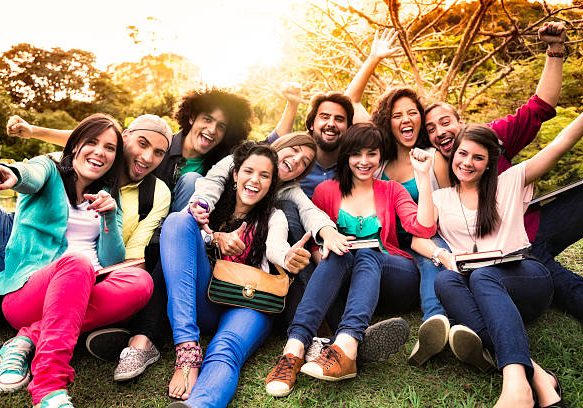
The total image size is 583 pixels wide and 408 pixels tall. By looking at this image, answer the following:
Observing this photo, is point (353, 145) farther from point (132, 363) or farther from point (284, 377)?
point (132, 363)

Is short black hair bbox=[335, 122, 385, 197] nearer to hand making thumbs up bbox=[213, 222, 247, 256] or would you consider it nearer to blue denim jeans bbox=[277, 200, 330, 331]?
blue denim jeans bbox=[277, 200, 330, 331]

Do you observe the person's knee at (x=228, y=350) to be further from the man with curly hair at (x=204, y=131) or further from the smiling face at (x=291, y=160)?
the man with curly hair at (x=204, y=131)

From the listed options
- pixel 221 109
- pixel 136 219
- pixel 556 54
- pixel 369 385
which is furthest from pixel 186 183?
A: pixel 556 54

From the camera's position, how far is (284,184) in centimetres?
337

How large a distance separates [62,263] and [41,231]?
1.52 feet

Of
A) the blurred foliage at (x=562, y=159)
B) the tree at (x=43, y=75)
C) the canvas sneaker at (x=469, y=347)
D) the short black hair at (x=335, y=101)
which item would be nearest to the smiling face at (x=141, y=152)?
the short black hair at (x=335, y=101)

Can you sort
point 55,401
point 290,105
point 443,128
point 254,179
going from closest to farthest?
point 55,401 < point 254,179 < point 443,128 < point 290,105

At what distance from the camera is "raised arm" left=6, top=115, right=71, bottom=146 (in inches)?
131

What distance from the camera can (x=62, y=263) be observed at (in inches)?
89.0

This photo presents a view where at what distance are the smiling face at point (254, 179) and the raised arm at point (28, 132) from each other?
1.61 m

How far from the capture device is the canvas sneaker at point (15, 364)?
2.30m

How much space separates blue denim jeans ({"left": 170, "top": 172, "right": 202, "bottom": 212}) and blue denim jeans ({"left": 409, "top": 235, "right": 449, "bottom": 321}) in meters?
1.63

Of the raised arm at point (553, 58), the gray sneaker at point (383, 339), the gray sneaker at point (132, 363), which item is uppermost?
the raised arm at point (553, 58)

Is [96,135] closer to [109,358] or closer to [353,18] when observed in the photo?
[109,358]
